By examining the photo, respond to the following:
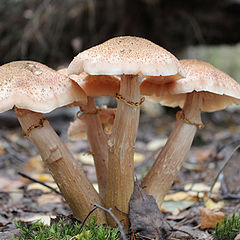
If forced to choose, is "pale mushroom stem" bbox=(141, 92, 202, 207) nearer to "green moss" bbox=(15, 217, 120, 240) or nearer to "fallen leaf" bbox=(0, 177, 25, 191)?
"green moss" bbox=(15, 217, 120, 240)

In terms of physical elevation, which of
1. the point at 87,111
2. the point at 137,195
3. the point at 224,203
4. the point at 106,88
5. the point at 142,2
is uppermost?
the point at 142,2

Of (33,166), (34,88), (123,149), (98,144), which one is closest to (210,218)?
(123,149)

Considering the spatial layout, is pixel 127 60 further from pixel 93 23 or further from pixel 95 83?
pixel 93 23

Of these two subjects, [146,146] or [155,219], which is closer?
[155,219]

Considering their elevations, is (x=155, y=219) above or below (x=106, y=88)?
below

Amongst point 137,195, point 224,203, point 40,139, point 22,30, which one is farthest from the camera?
point 22,30

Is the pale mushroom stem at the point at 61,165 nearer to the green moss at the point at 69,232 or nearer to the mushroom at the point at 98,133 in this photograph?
the green moss at the point at 69,232

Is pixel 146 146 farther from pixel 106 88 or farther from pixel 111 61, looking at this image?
pixel 111 61

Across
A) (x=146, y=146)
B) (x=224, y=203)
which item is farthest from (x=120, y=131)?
(x=146, y=146)
